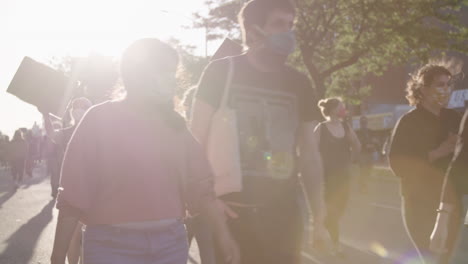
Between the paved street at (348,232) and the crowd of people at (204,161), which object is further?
the paved street at (348,232)

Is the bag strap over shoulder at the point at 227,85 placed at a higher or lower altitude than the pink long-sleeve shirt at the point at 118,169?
higher

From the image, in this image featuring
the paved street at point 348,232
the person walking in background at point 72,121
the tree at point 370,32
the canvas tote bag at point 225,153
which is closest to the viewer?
the canvas tote bag at point 225,153

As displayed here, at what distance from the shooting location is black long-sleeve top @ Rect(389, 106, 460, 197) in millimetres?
4484

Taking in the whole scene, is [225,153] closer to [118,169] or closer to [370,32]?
[118,169]

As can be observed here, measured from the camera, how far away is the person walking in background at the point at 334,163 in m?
7.09

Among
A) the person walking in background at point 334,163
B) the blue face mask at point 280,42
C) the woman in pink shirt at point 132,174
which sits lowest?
the person walking in background at point 334,163

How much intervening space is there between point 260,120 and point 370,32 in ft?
64.7

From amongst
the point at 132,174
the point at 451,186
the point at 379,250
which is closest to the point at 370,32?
the point at 379,250

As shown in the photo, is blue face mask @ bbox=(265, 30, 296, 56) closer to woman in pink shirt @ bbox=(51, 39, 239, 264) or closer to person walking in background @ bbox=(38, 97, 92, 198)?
woman in pink shirt @ bbox=(51, 39, 239, 264)

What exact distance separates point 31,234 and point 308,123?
292 inches

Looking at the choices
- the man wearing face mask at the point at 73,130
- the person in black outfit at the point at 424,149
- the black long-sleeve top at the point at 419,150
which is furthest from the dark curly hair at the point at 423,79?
the man wearing face mask at the point at 73,130

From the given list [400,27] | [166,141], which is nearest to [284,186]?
[166,141]

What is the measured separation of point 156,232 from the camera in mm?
2715

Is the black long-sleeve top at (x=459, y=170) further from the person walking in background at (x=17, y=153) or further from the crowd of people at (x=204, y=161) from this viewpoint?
the person walking in background at (x=17, y=153)
